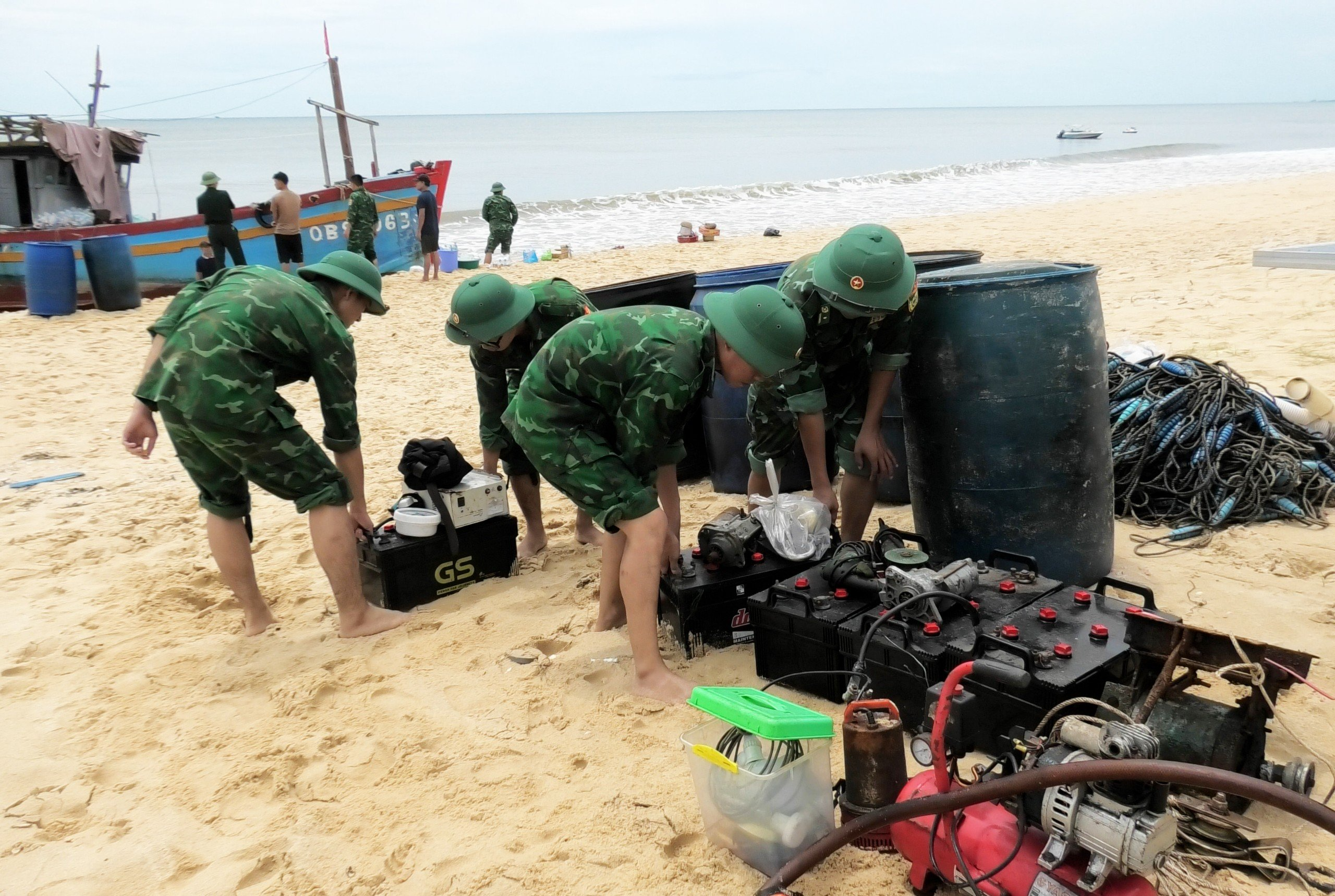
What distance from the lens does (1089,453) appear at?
3.63 meters

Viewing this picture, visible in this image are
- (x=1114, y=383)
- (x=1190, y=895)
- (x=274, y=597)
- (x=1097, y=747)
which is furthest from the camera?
(x=1114, y=383)

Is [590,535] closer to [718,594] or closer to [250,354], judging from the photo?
[718,594]

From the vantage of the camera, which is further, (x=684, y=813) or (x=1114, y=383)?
(x=1114, y=383)

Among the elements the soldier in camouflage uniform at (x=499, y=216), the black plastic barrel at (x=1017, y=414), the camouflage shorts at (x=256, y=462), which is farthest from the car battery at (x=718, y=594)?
the soldier in camouflage uniform at (x=499, y=216)

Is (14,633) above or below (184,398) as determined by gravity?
below

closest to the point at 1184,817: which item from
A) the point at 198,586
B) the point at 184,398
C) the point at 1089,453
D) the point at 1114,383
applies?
the point at 1089,453

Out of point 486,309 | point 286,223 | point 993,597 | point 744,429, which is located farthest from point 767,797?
point 286,223

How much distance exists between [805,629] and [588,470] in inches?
35.2

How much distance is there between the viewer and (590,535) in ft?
16.0

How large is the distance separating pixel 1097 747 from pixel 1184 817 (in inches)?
26.8

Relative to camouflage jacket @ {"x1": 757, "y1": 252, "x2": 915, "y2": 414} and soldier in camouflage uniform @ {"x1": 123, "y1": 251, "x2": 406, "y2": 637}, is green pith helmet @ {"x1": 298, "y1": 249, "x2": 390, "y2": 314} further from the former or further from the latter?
camouflage jacket @ {"x1": 757, "y1": 252, "x2": 915, "y2": 414}

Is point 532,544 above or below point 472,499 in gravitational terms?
below

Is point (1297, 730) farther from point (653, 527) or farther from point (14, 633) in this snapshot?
point (14, 633)

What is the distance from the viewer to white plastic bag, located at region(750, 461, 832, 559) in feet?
11.9
